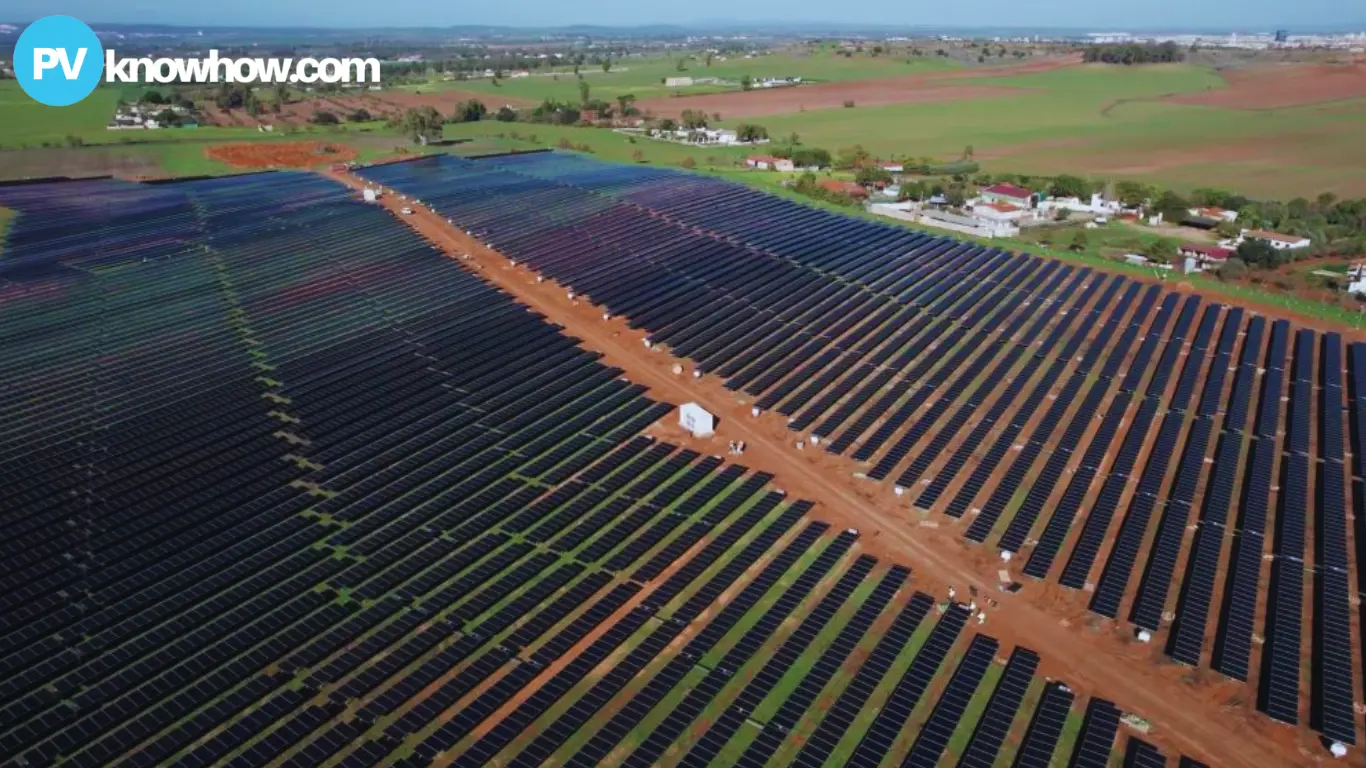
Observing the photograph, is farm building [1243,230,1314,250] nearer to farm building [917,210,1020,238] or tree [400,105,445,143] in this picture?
farm building [917,210,1020,238]

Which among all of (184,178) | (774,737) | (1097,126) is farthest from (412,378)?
(1097,126)

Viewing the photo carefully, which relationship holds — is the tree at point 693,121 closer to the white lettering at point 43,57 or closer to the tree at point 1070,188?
the tree at point 1070,188

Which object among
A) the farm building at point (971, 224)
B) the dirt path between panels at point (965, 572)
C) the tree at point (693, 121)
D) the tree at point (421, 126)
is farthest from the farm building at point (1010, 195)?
the tree at point (421, 126)

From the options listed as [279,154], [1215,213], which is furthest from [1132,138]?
[279,154]

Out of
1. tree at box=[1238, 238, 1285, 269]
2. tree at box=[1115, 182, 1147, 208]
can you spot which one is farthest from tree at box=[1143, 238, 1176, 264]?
tree at box=[1115, 182, 1147, 208]

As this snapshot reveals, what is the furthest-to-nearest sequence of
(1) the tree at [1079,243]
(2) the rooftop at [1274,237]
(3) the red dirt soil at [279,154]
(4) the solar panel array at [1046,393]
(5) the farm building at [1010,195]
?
(3) the red dirt soil at [279,154]
(5) the farm building at [1010,195]
(1) the tree at [1079,243]
(2) the rooftop at [1274,237]
(4) the solar panel array at [1046,393]

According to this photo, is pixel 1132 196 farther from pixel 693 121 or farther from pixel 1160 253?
pixel 693 121

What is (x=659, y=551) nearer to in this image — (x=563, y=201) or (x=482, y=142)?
(x=563, y=201)
